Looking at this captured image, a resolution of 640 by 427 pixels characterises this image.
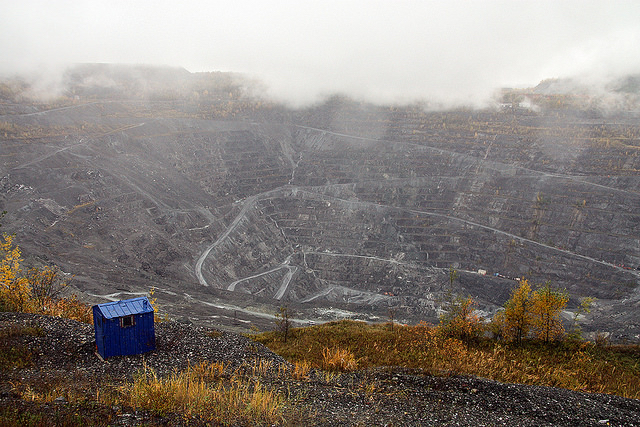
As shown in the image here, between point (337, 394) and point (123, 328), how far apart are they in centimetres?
675

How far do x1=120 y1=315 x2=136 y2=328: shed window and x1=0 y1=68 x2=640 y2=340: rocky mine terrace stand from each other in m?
16.9

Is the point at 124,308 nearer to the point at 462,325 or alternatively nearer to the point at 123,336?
the point at 123,336

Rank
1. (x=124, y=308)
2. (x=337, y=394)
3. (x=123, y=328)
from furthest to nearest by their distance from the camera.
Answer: (x=124, y=308), (x=123, y=328), (x=337, y=394)

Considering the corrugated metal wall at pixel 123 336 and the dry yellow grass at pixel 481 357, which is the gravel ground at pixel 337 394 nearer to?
the corrugated metal wall at pixel 123 336

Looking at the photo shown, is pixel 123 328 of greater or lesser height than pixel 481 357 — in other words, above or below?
above

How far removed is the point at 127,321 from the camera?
13078 millimetres

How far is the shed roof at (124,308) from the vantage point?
13102mm

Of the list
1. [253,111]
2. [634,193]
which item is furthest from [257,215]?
[634,193]

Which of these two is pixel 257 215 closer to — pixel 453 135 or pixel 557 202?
pixel 453 135

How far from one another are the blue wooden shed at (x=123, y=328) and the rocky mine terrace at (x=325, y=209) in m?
16.5

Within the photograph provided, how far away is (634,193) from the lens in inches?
1833

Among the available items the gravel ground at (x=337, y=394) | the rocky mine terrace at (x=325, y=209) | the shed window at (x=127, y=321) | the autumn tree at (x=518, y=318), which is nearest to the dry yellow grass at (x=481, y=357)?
the autumn tree at (x=518, y=318)

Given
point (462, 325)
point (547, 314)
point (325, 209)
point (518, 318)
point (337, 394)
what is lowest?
point (462, 325)

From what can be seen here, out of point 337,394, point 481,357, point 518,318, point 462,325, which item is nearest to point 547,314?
point 518,318
